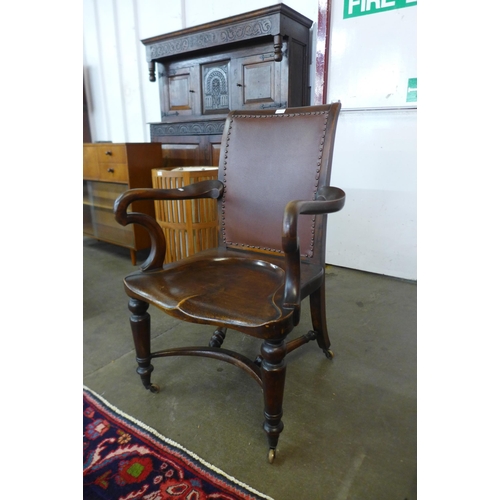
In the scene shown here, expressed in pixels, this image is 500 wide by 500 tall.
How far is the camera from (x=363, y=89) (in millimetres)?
2320

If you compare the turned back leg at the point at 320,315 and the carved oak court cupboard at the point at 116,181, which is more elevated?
the carved oak court cupboard at the point at 116,181

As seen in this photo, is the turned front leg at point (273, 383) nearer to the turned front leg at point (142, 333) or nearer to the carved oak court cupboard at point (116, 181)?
the turned front leg at point (142, 333)

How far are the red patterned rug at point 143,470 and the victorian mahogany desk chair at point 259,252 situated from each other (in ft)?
0.55

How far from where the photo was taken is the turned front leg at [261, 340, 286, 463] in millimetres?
939

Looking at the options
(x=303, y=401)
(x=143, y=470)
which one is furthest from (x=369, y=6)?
(x=143, y=470)

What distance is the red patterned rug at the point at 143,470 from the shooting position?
0.94 meters

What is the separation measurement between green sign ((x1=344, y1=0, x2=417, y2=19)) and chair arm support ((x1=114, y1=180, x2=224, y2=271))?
171cm

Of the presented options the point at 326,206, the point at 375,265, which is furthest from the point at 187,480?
the point at 375,265

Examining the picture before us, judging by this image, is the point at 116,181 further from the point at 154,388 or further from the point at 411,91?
the point at 411,91

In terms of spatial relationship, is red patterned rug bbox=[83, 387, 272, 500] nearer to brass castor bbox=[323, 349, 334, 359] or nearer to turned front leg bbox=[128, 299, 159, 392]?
turned front leg bbox=[128, 299, 159, 392]

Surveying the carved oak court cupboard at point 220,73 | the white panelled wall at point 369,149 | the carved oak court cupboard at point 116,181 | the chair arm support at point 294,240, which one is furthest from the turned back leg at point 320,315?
the carved oak court cupboard at point 116,181
